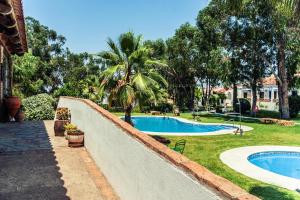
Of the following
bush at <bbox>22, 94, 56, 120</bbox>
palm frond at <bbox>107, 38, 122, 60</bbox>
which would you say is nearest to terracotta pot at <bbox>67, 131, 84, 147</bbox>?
palm frond at <bbox>107, 38, 122, 60</bbox>

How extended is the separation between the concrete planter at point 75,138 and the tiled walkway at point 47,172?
0.25 metres

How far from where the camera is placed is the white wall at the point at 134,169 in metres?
3.65

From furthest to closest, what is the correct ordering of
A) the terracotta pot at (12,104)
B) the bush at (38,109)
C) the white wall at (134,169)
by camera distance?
the bush at (38,109) < the terracotta pot at (12,104) < the white wall at (134,169)

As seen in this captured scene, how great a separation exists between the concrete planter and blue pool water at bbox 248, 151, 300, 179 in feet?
26.0

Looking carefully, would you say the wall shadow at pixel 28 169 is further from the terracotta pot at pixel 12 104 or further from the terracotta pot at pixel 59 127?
the terracotta pot at pixel 12 104

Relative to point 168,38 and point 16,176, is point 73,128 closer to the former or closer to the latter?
point 16,176

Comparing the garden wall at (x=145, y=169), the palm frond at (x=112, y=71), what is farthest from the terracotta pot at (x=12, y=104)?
the garden wall at (x=145, y=169)

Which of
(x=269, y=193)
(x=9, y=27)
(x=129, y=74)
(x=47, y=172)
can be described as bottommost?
(x=269, y=193)

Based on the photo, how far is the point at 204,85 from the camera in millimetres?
50062

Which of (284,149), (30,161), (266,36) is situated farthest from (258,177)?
(266,36)

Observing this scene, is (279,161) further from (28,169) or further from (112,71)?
(28,169)

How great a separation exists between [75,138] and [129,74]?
13.7 feet

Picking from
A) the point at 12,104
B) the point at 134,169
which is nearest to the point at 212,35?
the point at 12,104

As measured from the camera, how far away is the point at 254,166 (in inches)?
518
